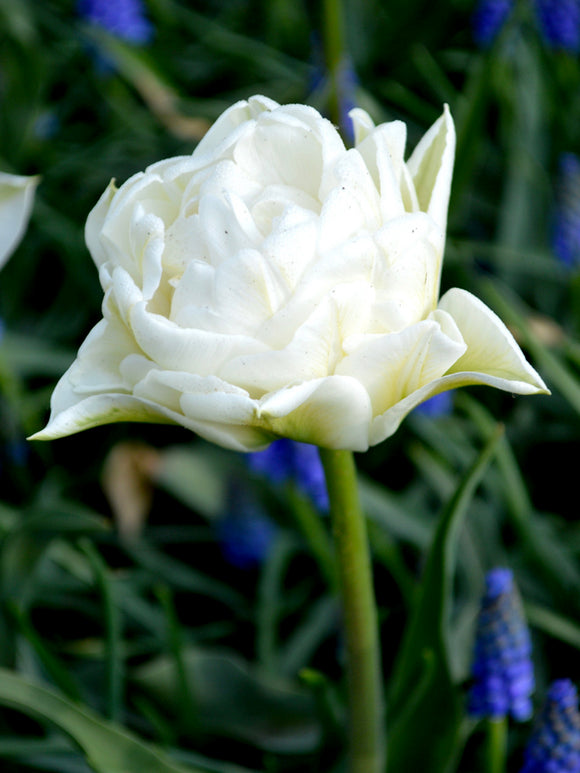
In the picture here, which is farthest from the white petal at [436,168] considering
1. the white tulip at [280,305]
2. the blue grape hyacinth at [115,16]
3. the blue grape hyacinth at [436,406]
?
the blue grape hyacinth at [115,16]

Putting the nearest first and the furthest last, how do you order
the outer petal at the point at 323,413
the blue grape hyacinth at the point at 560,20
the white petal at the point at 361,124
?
the outer petal at the point at 323,413 → the white petal at the point at 361,124 → the blue grape hyacinth at the point at 560,20

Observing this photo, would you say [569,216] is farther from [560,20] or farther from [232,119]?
[232,119]

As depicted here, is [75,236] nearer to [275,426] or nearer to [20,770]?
[20,770]

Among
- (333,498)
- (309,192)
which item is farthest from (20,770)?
(309,192)

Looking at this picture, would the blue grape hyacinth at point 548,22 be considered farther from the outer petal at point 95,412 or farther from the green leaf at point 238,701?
the outer petal at point 95,412

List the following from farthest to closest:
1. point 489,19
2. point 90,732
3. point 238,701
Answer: point 489,19 → point 238,701 → point 90,732

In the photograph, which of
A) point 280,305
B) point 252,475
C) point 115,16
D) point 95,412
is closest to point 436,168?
point 280,305
